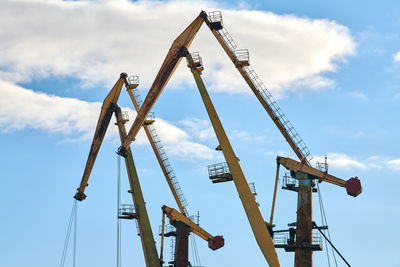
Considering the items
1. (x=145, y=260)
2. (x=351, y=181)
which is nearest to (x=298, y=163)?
(x=351, y=181)

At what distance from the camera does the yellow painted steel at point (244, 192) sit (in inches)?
1812

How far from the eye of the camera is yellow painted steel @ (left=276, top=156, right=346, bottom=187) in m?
48.6

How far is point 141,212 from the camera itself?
5719 centimetres

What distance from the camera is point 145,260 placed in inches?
2195

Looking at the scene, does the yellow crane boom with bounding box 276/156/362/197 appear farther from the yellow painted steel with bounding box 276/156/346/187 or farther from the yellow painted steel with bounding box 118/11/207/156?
the yellow painted steel with bounding box 118/11/207/156

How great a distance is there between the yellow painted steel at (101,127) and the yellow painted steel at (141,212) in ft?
2.68

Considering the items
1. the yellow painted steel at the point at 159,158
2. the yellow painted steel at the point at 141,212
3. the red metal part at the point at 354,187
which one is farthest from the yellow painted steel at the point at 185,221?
the red metal part at the point at 354,187

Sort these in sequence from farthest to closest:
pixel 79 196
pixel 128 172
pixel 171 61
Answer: pixel 79 196 < pixel 128 172 < pixel 171 61

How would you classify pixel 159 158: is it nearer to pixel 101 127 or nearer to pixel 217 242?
pixel 101 127

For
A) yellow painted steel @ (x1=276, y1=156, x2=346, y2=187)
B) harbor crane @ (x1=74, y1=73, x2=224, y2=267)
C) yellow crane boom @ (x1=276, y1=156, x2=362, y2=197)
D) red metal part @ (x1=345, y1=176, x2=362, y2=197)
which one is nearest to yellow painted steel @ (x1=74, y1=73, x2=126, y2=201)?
harbor crane @ (x1=74, y1=73, x2=224, y2=267)

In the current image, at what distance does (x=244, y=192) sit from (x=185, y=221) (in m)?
7.98

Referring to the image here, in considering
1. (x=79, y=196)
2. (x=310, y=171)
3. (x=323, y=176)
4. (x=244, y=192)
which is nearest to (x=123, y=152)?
(x=79, y=196)

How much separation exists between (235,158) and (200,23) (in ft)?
34.7

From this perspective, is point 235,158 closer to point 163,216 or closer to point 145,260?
point 163,216
